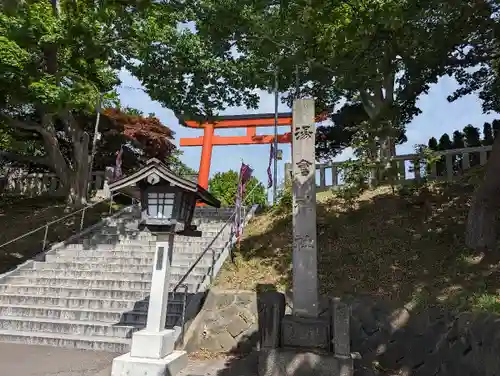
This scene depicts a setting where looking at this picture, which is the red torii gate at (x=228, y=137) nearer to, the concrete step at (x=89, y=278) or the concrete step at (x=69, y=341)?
the concrete step at (x=89, y=278)

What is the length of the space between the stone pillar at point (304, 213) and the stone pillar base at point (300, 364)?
23.5 inches

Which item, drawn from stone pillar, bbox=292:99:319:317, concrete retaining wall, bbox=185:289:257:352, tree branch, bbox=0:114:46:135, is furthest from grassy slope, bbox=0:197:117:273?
stone pillar, bbox=292:99:319:317

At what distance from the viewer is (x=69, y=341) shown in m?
6.73

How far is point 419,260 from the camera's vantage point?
8.06 metres

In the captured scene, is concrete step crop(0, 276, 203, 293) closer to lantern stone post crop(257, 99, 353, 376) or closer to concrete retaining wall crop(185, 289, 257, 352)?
concrete retaining wall crop(185, 289, 257, 352)

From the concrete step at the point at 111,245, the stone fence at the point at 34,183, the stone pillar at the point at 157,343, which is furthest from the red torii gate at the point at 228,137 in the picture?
the stone pillar at the point at 157,343

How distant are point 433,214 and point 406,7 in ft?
16.7

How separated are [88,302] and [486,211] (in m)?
8.34

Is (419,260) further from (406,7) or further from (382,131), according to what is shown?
(406,7)

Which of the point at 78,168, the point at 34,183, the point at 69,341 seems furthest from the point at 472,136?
the point at 34,183

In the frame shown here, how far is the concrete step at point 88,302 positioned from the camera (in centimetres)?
768

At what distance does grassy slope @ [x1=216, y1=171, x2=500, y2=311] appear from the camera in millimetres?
6988

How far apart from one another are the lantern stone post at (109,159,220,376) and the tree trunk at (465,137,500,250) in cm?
564

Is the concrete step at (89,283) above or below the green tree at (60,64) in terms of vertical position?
below
